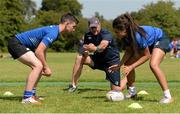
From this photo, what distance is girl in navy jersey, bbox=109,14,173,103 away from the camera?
10.7 m

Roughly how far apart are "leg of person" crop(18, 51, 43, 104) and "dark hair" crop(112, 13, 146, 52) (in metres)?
1.81

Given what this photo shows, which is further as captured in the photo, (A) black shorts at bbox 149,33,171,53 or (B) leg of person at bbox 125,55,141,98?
(B) leg of person at bbox 125,55,141,98

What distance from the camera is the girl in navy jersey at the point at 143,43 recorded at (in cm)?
1066

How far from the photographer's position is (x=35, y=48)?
11328 millimetres

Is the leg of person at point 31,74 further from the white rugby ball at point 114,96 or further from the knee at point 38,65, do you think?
the white rugby ball at point 114,96

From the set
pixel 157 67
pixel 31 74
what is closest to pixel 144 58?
pixel 157 67

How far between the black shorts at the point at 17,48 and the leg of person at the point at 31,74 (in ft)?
0.32

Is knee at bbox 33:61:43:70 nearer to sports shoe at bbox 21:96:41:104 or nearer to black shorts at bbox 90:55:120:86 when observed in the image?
sports shoe at bbox 21:96:41:104

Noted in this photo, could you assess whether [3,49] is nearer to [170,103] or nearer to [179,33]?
[179,33]

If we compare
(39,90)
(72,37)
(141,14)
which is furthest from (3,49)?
(39,90)

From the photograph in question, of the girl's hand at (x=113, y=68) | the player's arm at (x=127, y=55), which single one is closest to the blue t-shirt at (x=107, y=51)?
the girl's hand at (x=113, y=68)

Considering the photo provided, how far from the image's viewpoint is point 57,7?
12250 cm

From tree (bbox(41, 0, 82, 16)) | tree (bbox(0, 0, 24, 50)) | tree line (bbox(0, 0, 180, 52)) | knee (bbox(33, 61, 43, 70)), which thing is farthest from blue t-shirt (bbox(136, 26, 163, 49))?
tree (bbox(41, 0, 82, 16))

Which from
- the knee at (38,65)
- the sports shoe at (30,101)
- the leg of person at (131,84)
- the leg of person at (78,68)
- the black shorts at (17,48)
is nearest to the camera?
the sports shoe at (30,101)
